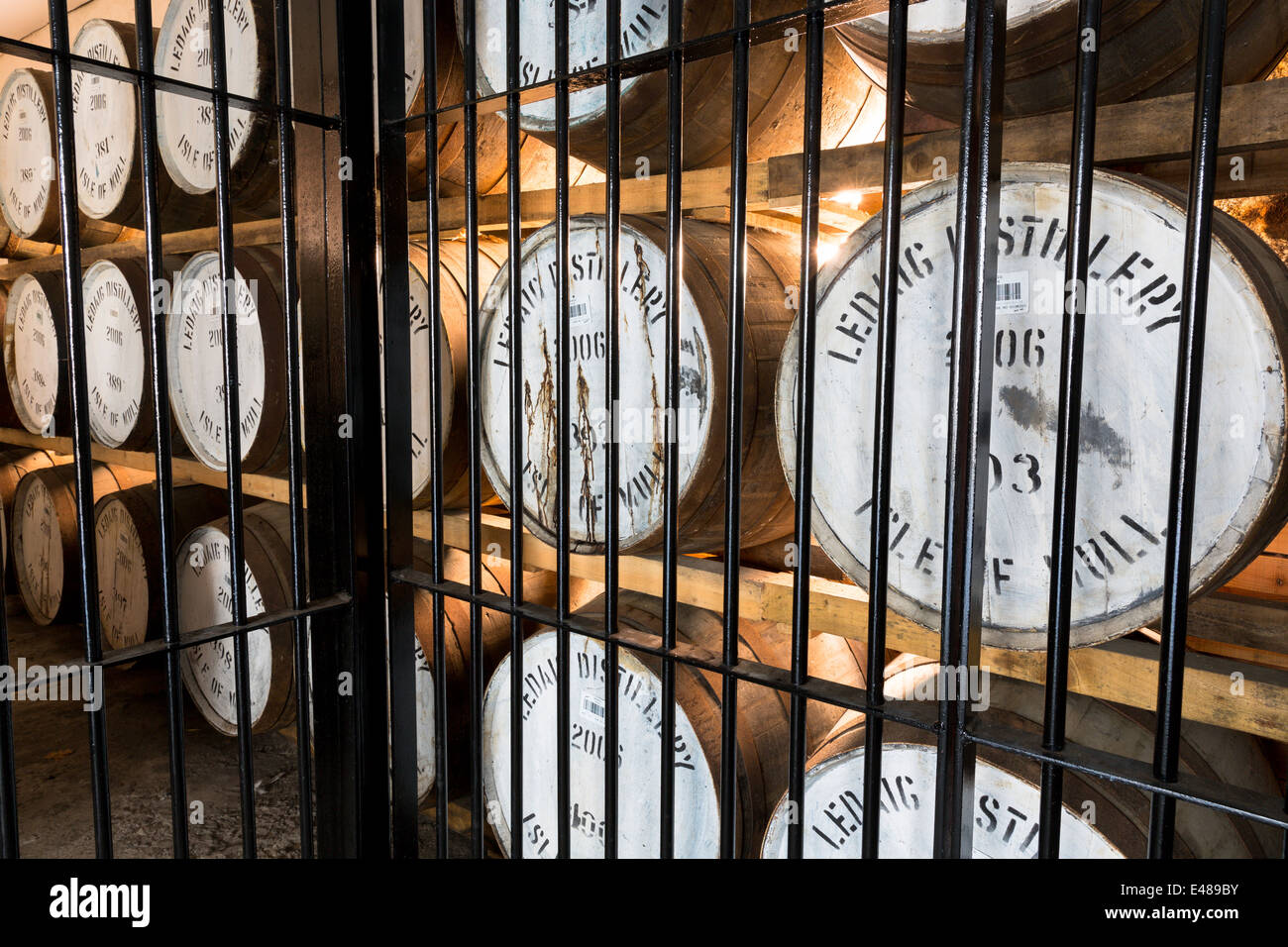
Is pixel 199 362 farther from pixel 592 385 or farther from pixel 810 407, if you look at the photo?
pixel 810 407

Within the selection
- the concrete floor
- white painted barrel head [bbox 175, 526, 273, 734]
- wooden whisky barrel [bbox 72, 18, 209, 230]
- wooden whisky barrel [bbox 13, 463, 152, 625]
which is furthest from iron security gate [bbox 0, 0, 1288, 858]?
wooden whisky barrel [bbox 13, 463, 152, 625]

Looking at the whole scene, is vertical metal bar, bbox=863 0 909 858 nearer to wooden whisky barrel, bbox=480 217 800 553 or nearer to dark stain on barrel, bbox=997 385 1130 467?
dark stain on barrel, bbox=997 385 1130 467

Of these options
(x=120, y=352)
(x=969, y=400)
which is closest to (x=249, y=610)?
(x=120, y=352)

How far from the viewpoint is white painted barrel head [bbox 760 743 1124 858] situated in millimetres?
1289

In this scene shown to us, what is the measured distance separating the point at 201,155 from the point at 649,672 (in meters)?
1.92

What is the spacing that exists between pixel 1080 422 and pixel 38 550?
379cm

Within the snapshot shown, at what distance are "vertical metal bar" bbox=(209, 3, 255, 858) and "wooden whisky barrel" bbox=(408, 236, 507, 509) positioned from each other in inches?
20.6

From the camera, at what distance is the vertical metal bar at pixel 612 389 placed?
1.47 metres

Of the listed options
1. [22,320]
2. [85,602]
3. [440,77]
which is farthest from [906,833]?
[22,320]

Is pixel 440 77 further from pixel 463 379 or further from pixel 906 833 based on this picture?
pixel 906 833

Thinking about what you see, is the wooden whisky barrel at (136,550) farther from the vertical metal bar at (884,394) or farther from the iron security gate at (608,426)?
the vertical metal bar at (884,394)

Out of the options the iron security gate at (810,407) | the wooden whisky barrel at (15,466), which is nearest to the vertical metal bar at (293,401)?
the iron security gate at (810,407)

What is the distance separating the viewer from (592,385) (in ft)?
5.63

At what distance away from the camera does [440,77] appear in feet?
6.95
